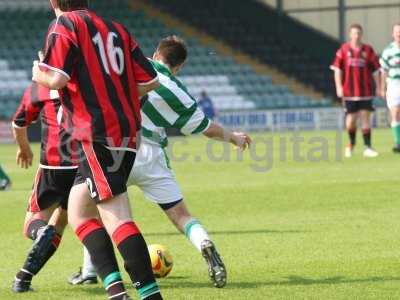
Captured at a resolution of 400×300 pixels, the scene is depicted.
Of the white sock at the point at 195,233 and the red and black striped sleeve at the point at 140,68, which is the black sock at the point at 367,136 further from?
the red and black striped sleeve at the point at 140,68

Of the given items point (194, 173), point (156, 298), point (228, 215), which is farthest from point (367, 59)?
point (156, 298)

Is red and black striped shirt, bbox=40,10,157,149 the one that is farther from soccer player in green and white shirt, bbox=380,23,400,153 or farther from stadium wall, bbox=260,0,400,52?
stadium wall, bbox=260,0,400,52

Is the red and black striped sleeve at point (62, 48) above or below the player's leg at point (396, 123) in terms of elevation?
above

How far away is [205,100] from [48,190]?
22646 mm

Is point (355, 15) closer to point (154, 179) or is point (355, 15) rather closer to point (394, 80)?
point (394, 80)

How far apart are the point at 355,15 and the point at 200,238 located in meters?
29.1

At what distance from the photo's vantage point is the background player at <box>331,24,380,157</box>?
18469mm

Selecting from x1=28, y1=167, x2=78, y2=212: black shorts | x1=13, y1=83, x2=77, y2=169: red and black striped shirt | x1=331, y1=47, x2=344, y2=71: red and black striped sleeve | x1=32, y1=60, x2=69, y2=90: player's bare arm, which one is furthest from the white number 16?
x1=331, y1=47, x2=344, y2=71: red and black striped sleeve

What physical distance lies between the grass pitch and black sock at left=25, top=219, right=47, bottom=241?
14.2 inches

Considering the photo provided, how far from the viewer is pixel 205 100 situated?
2950 cm

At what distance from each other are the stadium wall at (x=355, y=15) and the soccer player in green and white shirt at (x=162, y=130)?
93.2ft

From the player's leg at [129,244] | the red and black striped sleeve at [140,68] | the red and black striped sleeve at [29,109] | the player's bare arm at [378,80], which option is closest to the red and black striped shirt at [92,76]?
the red and black striped sleeve at [140,68]

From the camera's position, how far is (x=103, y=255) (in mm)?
5723

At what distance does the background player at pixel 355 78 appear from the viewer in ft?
60.6
